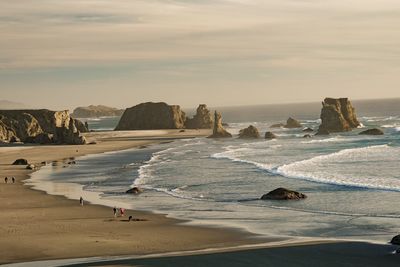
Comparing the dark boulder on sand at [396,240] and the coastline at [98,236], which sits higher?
the dark boulder on sand at [396,240]

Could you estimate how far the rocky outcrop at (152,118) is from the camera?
178 m

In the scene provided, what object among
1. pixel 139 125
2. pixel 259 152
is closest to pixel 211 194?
pixel 259 152

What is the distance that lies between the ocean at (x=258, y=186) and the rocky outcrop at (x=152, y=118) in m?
91.3

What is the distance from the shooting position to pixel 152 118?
594 ft

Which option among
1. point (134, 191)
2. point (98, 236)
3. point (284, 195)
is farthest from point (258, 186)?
point (98, 236)

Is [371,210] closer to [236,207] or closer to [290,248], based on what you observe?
[236,207]

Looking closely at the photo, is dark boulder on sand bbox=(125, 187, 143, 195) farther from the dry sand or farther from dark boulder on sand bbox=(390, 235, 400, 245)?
dark boulder on sand bbox=(390, 235, 400, 245)

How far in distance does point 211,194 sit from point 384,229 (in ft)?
56.8

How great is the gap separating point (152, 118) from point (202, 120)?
14734 mm

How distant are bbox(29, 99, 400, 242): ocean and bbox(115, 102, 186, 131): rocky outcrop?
91.3 metres

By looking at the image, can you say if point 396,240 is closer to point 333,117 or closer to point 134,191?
point 134,191

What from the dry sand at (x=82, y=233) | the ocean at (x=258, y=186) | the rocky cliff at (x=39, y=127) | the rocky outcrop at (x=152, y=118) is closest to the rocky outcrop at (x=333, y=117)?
the ocean at (x=258, y=186)

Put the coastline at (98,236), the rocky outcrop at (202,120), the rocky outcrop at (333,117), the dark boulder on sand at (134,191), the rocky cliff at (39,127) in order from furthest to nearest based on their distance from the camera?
the rocky outcrop at (202,120)
the rocky outcrop at (333,117)
the rocky cliff at (39,127)
the dark boulder on sand at (134,191)
the coastline at (98,236)

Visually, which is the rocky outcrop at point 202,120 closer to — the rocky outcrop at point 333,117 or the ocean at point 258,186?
the rocky outcrop at point 333,117
